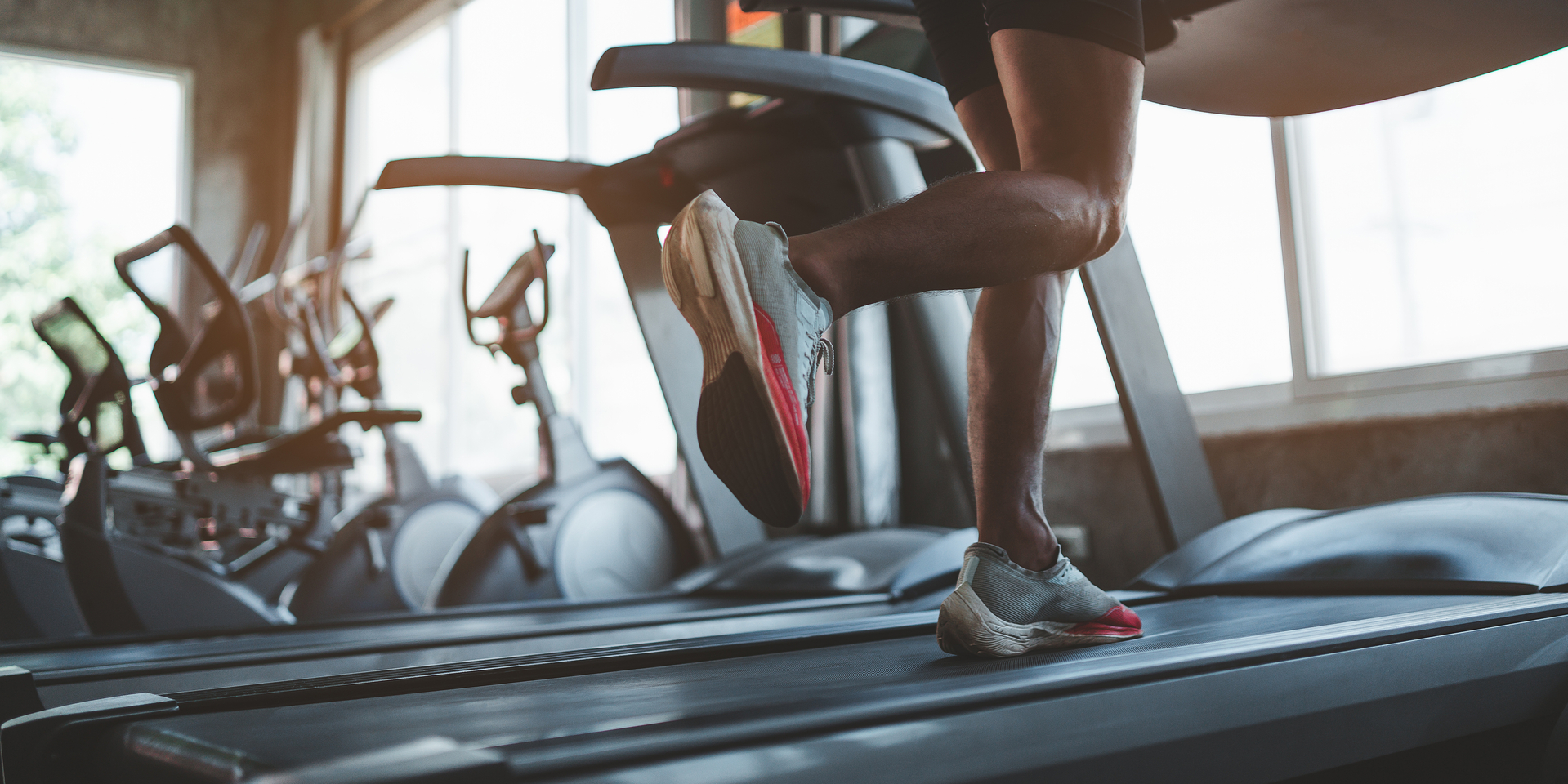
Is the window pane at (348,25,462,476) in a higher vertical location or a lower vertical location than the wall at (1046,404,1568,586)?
higher

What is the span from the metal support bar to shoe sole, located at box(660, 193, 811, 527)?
125 centimetres

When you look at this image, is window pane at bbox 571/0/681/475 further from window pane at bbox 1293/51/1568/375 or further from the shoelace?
the shoelace

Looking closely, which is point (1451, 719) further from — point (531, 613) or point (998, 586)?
point (531, 613)

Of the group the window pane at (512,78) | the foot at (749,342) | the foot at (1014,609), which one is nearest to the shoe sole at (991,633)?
the foot at (1014,609)

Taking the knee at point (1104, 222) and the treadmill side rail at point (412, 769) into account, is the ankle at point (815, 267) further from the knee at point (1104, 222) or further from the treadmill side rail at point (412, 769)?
the treadmill side rail at point (412, 769)

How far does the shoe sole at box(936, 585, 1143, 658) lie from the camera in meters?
1.09

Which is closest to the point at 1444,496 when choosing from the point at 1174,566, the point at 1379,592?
the point at 1379,592

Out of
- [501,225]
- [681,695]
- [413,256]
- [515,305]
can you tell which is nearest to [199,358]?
[515,305]

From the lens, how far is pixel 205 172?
7398 millimetres

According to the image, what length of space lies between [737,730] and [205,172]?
791 centimetres

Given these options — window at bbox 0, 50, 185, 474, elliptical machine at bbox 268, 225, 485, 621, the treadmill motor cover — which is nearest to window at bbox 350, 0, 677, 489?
elliptical machine at bbox 268, 225, 485, 621

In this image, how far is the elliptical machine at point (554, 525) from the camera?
3004 millimetres

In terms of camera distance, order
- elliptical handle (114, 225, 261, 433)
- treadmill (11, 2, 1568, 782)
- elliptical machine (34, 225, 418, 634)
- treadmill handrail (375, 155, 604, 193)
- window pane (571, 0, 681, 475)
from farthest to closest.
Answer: window pane (571, 0, 681, 475)
elliptical handle (114, 225, 261, 433)
elliptical machine (34, 225, 418, 634)
treadmill handrail (375, 155, 604, 193)
treadmill (11, 2, 1568, 782)

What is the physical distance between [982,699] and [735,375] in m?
0.31
